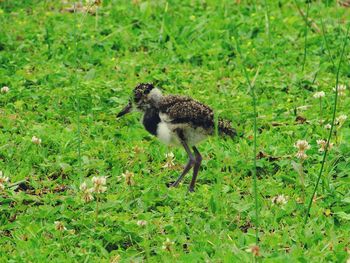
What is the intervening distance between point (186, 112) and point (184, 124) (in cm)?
11

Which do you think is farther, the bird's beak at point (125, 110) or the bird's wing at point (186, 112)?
the bird's beak at point (125, 110)

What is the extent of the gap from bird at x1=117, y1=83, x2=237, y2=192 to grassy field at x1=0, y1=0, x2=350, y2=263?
0.81 feet

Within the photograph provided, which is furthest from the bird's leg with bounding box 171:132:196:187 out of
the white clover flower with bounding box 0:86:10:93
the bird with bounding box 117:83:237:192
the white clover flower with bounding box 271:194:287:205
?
the white clover flower with bounding box 0:86:10:93

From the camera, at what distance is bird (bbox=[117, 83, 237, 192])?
7375 millimetres

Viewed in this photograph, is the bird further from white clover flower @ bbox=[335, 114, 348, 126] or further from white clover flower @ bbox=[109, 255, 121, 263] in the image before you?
white clover flower @ bbox=[109, 255, 121, 263]

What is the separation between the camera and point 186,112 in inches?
291

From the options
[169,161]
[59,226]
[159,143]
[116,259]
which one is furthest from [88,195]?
[159,143]

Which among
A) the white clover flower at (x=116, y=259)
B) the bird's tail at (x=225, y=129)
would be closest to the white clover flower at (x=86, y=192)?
the white clover flower at (x=116, y=259)

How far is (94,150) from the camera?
820 centimetres

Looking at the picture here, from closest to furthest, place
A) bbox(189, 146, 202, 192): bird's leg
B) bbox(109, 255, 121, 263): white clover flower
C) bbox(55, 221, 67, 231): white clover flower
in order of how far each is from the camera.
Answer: bbox(109, 255, 121, 263): white clover flower
bbox(55, 221, 67, 231): white clover flower
bbox(189, 146, 202, 192): bird's leg

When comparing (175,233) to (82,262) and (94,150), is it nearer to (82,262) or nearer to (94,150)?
(82,262)

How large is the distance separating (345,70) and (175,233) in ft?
14.0

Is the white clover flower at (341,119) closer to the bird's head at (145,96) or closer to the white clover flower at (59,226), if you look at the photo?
the bird's head at (145,96)

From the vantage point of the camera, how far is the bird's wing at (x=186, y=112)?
7.36 meters
